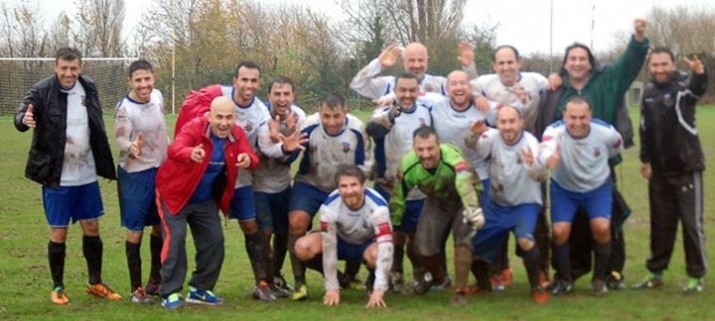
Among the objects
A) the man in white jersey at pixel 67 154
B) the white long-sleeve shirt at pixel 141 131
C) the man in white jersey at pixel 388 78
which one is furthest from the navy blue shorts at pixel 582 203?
the man in white jersey at pixel 67 154

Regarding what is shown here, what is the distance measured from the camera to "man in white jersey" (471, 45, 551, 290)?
8.50 metres

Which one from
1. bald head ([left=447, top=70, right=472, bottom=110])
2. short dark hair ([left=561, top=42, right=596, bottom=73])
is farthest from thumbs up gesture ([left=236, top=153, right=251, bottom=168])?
short dark hair ([left=561, top=42, right=596, bottom=73])

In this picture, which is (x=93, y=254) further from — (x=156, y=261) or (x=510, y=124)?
(x=510, y=124)

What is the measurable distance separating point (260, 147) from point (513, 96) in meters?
2.08

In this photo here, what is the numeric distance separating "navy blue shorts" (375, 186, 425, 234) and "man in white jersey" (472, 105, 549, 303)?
64 centimetres

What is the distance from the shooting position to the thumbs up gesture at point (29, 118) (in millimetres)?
7973

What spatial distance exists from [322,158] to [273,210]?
2.10 feet

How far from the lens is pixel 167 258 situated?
7922 mm

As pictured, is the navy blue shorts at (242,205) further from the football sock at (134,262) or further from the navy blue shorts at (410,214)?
the navy blue shorts at (410,214)

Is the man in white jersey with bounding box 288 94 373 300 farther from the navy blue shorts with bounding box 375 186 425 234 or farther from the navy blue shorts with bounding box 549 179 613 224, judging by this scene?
the navy blue shorts with bounding box 549 179 613 224

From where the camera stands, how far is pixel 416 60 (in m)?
8.90

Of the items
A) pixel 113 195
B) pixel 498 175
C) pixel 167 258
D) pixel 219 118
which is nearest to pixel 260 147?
pixel 219 118

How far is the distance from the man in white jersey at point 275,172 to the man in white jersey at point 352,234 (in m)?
0.43

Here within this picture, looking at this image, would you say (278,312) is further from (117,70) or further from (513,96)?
(117,70)
